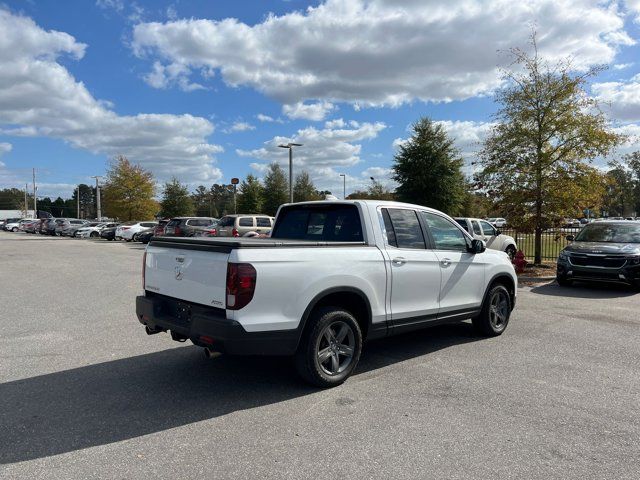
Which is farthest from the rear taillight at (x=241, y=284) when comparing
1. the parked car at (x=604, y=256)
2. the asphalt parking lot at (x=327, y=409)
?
the parked car at (x=604, y=256)

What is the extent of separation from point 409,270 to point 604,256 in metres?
8.10

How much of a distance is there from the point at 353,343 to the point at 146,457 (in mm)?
2140

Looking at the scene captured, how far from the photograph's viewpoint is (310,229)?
19.1 feet

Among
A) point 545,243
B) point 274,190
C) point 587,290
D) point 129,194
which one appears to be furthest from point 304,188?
point 587,290

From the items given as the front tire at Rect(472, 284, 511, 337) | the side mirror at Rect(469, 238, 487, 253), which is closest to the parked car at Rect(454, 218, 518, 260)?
the front tire at Rect(472, 284, 511, 337)

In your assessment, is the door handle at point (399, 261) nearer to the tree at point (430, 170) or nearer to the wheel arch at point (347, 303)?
the wheel arch at point (347, 303)

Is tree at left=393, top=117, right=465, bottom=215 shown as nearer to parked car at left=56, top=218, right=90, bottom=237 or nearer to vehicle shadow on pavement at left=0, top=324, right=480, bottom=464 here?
vehicle shadow on pavement at left=0, top=324, right=480, bottom=464

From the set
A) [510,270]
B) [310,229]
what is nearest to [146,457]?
[310,229]

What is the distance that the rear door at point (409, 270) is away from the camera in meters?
5.14

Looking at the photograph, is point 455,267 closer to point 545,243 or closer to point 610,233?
point 610,233

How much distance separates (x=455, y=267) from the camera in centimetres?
593

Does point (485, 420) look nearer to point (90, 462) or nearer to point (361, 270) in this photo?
point (361, 270)

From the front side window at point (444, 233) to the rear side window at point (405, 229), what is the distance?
0.75 feet

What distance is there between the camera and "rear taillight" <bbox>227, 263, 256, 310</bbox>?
395cm
